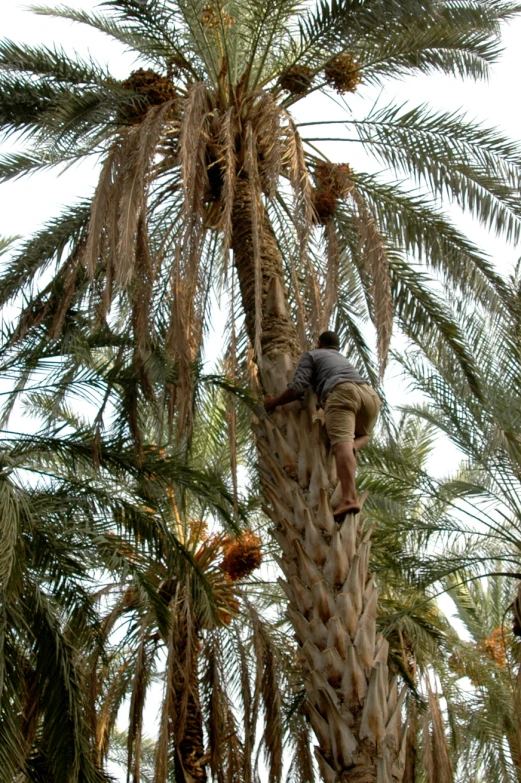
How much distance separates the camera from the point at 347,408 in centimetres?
707

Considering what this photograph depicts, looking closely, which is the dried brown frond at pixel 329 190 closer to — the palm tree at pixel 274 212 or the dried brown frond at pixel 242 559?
the palm tree at pixel 274 212

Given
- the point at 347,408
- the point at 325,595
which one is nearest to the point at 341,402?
the point at 347,408

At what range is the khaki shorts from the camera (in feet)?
23.0

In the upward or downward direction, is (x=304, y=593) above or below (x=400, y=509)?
below

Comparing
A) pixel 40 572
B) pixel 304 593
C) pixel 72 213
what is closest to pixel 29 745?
pixel 40 572

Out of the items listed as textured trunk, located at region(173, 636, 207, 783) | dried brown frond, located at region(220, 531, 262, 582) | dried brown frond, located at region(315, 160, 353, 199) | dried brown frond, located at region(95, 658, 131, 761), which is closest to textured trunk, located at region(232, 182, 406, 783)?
dried brown frond, located at region(315, 160, 353, 199)

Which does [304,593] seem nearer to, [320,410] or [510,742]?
[320,410]

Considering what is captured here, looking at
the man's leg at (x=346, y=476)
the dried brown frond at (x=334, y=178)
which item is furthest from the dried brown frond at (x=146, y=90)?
the man's leg at (x=346, y=476)

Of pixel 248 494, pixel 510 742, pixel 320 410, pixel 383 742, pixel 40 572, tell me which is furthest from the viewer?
pixel 248 494

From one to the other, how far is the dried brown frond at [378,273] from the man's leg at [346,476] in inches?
43.8

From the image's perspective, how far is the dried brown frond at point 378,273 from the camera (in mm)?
7934

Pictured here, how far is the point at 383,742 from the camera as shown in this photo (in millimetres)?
5699

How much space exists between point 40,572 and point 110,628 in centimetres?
283

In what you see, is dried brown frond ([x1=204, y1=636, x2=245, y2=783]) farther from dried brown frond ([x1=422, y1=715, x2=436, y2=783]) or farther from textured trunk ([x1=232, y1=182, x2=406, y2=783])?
textured trunk ([x1=232, y1=182, x2=406, y2=783])
